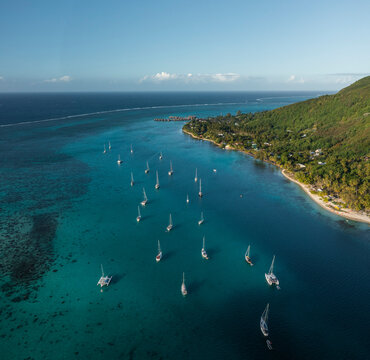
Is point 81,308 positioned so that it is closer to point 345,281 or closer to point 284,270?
point 284,270

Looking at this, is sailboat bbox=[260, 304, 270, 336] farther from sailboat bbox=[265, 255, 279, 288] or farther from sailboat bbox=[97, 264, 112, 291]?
sailboat bbox=[97, 264, 112, 291]

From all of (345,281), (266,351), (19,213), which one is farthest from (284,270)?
(19,213)

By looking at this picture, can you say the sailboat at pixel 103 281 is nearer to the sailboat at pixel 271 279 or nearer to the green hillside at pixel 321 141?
the sailboat at pixel 271 279

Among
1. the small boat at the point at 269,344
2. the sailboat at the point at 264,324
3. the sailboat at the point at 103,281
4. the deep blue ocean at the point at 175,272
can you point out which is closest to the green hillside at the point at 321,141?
the deep blue ocean at the point at 175,272

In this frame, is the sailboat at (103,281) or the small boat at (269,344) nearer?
the small boat at (269,344)

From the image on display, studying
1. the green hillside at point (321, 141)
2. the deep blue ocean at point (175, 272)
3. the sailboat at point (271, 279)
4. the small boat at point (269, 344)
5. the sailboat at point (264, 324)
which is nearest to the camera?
the small boat at point (269, 344)

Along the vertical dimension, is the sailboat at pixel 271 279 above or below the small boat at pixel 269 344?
above

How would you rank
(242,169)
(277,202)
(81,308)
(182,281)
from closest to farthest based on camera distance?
(81,308) < (182,281) < (277,202) < (242,169)
